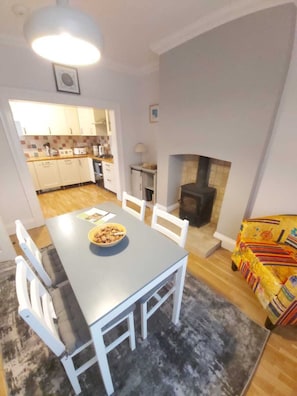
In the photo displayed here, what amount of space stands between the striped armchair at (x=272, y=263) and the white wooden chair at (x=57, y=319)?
112cm

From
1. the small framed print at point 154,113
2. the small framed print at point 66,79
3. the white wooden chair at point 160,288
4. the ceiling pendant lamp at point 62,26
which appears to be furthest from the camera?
the small framed print at point 154,113

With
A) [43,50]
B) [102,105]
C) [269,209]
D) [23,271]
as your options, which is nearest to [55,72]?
[102,105]

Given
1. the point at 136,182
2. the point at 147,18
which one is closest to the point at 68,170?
the point at 136,182

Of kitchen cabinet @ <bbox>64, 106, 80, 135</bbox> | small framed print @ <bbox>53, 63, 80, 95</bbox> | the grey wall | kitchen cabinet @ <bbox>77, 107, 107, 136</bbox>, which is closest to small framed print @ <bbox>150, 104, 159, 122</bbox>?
the grey wall

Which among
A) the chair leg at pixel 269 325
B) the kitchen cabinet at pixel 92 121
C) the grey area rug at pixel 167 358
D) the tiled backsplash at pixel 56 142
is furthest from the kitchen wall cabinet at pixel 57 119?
the chair leg at pixel 269 325

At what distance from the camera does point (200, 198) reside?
2.24 m

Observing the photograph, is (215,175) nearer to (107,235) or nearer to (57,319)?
(107,235)

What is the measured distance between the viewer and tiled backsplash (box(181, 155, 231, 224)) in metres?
2.32

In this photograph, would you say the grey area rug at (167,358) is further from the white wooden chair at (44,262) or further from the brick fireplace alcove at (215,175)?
the brick fireplace alcove at (215,175)

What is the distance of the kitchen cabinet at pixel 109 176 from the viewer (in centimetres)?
381

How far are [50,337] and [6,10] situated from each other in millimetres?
2613

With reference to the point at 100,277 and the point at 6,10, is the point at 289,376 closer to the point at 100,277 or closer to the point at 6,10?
the point at 100,277

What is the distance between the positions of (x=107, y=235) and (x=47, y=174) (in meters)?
3.73

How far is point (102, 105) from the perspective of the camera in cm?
277
